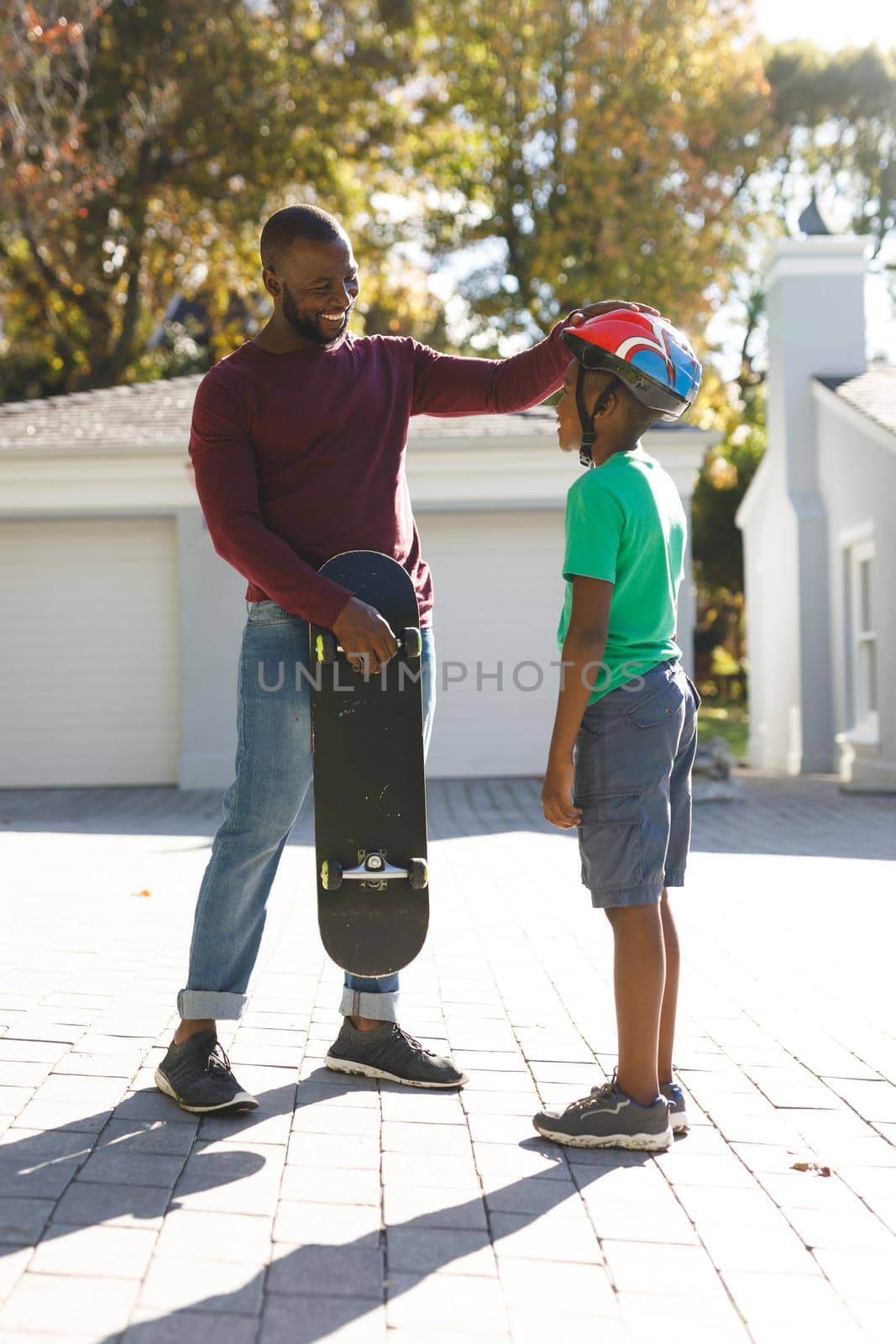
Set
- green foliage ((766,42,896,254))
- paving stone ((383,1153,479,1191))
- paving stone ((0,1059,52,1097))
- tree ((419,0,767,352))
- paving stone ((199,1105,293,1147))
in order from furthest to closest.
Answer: green foliage ((766,42,896,254))
tree ((419,0,767,352))
paving stone ((0,1059,52,1097))
paving stone ((199,1105,293,1147))
paving stone ((383,1153,479,1191))

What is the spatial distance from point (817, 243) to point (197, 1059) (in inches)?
583

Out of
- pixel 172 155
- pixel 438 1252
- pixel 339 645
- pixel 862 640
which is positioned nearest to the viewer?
pixel 438 1252

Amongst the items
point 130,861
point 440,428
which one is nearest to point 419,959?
point 130,861

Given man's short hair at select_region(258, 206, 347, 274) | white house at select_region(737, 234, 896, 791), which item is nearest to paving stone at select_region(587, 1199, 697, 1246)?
man's short hair at select_region(258, 206, 347, 274)

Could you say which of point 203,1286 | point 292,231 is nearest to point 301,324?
point 292,231

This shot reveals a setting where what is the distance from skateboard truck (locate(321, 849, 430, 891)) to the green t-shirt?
631 mm

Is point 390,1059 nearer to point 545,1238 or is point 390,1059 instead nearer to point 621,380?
point 545,1238

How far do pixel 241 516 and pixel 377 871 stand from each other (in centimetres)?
93

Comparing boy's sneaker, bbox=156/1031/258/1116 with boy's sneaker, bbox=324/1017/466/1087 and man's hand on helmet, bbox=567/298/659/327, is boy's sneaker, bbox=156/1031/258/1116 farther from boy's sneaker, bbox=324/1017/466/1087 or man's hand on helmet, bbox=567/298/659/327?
man's hand on helmet, bbox=567/298/659/327

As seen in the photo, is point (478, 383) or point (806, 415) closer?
point (478, 383)

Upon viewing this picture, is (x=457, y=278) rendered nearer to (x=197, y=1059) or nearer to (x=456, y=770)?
(x=456, y=770)

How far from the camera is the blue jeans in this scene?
3.26 meters

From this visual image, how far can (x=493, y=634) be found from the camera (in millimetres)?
12773

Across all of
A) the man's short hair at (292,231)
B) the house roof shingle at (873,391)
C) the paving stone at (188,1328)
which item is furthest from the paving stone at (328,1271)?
the house roof shingle at (873,391)
